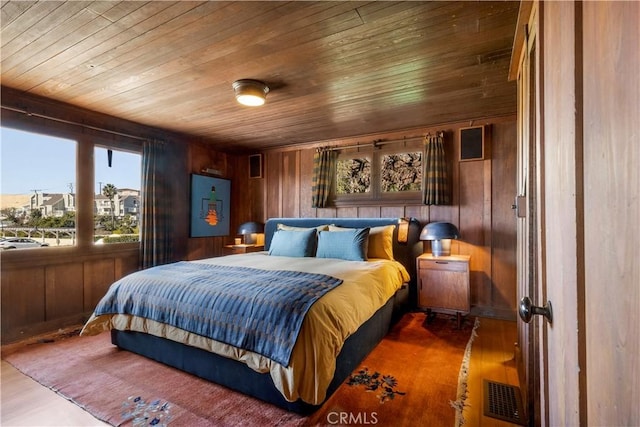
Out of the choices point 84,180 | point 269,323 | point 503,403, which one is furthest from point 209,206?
point 503,403

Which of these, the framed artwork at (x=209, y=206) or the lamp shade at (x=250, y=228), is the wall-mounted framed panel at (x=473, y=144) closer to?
the lamp shade at (x=250, y=228)

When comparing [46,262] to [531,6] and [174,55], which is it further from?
[531,6]

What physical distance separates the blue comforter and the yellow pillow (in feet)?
4.09

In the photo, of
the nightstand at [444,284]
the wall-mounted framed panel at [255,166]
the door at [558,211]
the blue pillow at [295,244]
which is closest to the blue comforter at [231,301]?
the blue pillow at [295,244]

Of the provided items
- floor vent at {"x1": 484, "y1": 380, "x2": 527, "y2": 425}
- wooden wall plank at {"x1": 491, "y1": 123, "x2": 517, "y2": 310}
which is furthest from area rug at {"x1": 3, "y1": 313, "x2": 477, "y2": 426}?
wooden wall plank at {"x1": 491, "y1": 123, "x2": 517, "y2": 310}

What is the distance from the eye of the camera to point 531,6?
60.4 inches

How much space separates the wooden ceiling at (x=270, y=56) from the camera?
1717 mm

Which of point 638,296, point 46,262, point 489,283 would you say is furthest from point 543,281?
point 46,262

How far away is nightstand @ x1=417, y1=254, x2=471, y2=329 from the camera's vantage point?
123 inches

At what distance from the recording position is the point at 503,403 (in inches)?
73.0

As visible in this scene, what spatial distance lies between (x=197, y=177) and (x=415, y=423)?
426 cm

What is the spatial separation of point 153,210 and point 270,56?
9.08ft

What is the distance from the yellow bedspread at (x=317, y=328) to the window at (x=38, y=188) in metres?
1.36

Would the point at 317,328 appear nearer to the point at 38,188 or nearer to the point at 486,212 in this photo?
the point at 486,212
